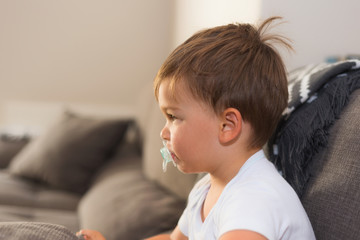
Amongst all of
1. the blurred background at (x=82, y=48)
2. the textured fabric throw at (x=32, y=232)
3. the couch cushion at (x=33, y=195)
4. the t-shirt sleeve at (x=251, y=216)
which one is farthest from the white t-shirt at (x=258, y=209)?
the blurred background at (x=82, y=48)

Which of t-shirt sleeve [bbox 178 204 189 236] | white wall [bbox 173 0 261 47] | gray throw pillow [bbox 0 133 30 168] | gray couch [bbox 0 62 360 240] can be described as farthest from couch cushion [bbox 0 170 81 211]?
t-shirt sleeve [bbox 178 204 189 236]

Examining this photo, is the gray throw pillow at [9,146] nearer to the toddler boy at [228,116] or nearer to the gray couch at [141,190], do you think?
the gray couch at [141,190]

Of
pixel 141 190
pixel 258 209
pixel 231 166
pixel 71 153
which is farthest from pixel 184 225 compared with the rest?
pixel 71 153

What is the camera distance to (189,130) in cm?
93

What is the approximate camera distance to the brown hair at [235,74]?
2.94ft

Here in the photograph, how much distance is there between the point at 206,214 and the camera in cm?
101

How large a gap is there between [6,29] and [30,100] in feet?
1.84

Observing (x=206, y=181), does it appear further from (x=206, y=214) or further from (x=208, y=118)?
(x=208, y=118)

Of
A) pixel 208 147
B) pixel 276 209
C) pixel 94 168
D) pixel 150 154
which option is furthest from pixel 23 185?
pixel 276 209

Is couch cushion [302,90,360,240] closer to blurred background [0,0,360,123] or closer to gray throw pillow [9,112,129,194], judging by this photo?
gray throw pillow [9,112,129,194]

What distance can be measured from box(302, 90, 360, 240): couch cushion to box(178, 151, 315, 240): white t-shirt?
0.04 meters

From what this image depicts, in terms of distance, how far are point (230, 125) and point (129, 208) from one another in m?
0.79

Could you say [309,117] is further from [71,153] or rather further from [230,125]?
[71,153]

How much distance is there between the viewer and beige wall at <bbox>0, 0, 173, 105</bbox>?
11.6 ft
